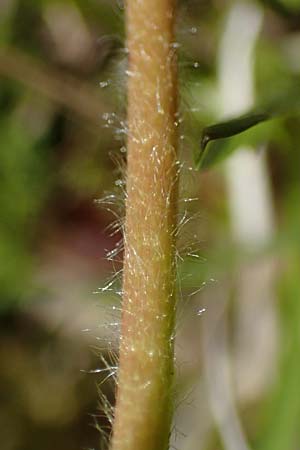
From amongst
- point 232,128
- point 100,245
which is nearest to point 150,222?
point 232,128

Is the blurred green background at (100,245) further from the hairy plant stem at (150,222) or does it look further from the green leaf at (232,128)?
the hairy plant stem at (150,222)

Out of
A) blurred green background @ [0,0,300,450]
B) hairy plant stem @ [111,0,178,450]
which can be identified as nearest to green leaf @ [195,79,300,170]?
hairy plant stem @ [111,0,178,450]

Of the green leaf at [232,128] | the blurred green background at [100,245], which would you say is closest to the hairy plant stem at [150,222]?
the green leaf at [232,128]

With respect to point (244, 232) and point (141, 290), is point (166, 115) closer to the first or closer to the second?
point (141, 290)

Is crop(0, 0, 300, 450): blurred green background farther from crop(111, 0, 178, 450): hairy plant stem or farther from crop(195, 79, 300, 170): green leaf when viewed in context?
crop(111, 0, 178, 450): hairy plant stem

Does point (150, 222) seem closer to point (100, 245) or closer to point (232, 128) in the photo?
point (232, 128)

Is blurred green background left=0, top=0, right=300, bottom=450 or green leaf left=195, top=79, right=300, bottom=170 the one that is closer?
green leaf left=195, top=79, right=300, bottom=170

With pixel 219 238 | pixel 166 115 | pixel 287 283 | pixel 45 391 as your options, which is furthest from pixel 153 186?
pixel 45 391
